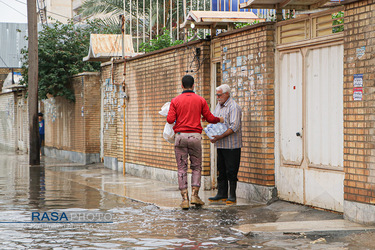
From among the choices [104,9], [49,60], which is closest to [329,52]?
[49,60]

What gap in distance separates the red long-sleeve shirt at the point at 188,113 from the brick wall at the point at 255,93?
2.89 ft

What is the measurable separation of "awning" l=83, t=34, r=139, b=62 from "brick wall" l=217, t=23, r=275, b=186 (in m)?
8.27

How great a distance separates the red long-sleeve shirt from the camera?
9.77 meters

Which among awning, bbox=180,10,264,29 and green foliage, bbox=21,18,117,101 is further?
green foliage, bbox=21,18,117,101

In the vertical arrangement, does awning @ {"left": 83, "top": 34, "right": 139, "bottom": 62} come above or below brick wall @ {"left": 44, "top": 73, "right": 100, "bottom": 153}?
above

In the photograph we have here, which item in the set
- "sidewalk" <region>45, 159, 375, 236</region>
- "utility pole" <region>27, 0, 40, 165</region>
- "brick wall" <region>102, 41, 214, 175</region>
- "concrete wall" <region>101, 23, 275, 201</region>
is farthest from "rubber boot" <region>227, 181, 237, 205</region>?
"utility pole" <region>27, 0, 40, 165</region>

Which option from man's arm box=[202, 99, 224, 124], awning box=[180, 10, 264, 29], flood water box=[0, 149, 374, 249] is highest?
awning box=[180, 10, 264, 29]

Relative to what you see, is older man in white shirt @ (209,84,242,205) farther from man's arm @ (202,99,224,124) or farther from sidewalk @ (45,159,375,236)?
sidewalk @ (45,159,375,236)

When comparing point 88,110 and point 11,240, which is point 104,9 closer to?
point 88,110

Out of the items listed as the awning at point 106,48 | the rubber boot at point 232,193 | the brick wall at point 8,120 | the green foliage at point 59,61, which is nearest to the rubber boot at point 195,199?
the rubber boot at point 232,193

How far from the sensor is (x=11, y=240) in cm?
723

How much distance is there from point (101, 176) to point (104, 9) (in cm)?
1658

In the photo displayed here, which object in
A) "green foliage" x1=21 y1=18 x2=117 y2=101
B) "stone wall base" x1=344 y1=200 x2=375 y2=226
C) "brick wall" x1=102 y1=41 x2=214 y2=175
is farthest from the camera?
"green foliage" x1=21 y1=18 x2=117 y2=101

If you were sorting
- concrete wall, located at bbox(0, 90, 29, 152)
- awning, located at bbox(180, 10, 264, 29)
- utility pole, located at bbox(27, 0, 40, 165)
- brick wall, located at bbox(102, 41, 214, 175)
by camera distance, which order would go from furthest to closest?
concrete wall, located at bbox(0, 90, 29, 152) → utility pole, located at bbox(27, 0, 40, 165) → brick wall, located at bbox(102, 41, 214, 175) → awning, located at bbox(180, 10, 264, 29)
